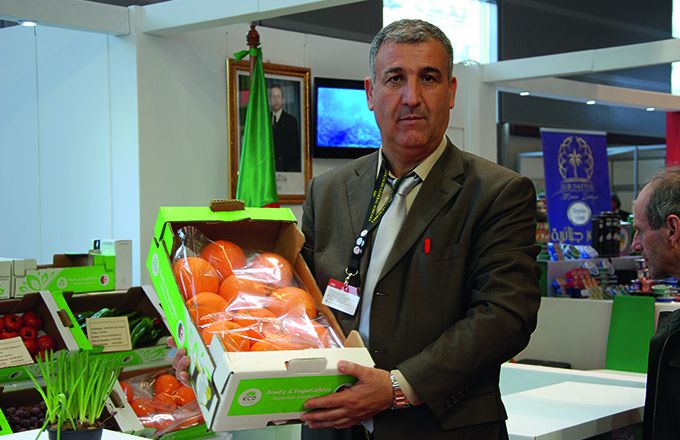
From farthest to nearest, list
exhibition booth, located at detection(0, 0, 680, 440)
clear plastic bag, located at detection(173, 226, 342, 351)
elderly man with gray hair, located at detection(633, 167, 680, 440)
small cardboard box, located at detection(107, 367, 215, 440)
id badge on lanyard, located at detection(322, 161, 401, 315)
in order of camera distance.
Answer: exhibition booth, located at detection(0, 0, 680, 440) → small cardboard box, located at detection(107, 367, 215, 440) → elderly man with gray hair, located at detection(633, 167, 680, 440) → id badge on lanyard, located at detection(322, 161, 401, 315) → clear plastic bag, located at detection(173, 226, 342, 351)

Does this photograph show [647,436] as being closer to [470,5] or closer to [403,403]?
[403,403]

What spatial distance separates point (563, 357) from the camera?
572 cm

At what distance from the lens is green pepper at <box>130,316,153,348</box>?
4086mm

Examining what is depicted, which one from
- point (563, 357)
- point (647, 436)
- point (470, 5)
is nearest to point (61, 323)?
point (647, 436)

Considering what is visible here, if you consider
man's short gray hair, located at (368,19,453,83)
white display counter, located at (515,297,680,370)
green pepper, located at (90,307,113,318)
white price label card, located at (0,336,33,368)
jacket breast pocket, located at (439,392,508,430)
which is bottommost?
white display counter, located at (515,297,680,370)

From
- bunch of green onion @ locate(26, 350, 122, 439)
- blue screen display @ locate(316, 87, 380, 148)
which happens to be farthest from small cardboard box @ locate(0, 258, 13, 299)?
blue screen display @ locate(316, 87, 380, 148)

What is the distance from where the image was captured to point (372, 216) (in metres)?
1.98

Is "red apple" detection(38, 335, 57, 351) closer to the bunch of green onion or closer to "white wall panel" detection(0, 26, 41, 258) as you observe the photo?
the bunch of green onion

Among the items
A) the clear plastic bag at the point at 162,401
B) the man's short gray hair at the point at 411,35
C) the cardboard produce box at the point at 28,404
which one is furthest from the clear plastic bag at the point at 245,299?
the cardboard produce box at the point at 28,404

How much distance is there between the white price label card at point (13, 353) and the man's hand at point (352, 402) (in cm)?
235

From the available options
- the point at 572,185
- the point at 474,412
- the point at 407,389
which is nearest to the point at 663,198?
the point at 474,412

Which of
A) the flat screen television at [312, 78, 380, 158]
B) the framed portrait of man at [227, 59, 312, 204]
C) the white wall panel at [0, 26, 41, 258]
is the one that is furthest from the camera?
the flat screen television at [312, 78, 380, 158]

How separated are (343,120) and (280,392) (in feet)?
18.8

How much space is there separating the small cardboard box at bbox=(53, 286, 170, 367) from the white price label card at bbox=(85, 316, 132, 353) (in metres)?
0.04
